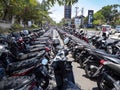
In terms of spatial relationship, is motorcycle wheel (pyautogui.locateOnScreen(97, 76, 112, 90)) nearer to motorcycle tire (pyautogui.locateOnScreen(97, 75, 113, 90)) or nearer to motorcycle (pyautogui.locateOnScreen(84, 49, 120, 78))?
motorcycle tire (pyautogui.locateOnScreen(97, 75, 113, 90))

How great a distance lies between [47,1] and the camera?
7.80 m

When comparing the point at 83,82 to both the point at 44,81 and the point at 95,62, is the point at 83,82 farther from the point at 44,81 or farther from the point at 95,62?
the point at 44,81

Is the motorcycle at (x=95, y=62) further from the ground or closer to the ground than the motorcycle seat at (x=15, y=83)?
closer to the ground

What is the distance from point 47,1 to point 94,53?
222cm

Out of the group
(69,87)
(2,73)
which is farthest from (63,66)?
(2,73)

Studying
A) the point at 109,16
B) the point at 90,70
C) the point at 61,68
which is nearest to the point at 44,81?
the point at 61,68

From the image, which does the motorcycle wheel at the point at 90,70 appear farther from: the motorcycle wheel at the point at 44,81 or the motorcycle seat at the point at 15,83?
the motorcycle seat at the point at 15,83

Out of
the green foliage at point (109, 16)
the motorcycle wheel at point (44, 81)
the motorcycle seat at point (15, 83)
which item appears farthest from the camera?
the green foliage at point (109, 16)

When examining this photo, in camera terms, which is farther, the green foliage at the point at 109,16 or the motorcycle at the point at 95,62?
the green foliage at the point at 109,16

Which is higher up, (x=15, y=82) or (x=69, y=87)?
(x=15, y=82)

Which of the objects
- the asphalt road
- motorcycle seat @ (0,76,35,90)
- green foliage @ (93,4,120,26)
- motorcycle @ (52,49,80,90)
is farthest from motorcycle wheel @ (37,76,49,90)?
green foliage @ (93,4,120,26)

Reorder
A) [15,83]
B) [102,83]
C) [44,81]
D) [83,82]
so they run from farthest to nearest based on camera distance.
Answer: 1. [83,82]
2. [102,83]
3. [44,81]
4. [15,83]

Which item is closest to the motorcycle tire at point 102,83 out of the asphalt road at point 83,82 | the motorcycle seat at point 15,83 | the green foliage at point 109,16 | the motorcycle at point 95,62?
the motorcycle at point 95,62

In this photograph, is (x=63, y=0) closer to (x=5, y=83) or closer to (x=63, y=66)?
(x=63, y=66)
